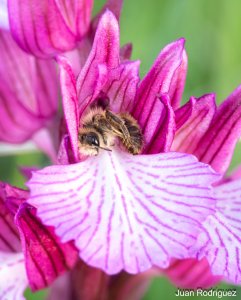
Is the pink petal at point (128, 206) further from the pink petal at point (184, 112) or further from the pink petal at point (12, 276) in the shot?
the pink petal at point (12, 276)

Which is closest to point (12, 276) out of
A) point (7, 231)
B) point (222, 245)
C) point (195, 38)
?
point (7, 231)

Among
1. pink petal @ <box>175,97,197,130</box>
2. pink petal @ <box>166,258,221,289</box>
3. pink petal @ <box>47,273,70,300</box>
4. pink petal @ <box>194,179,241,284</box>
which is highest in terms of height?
pink petal @ <box>175,97,197,130</box>

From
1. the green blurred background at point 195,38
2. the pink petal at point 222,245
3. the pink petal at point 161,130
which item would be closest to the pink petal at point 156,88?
the pink petal at point 161,130

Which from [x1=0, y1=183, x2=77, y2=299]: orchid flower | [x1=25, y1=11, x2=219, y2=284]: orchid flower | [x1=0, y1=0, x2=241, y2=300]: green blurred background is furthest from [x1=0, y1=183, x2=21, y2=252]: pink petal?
[x1=0, y1=0, x2=241, y2=300]: green blurred background

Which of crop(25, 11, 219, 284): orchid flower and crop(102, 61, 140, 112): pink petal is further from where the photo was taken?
crop(102, 61, 140, 112): pink petal

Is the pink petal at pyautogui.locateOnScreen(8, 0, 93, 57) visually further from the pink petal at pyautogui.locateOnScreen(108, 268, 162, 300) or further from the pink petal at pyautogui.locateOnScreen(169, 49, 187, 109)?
the pink petal at pyautogui.locateOnScreen(108, 268, 162, 300)

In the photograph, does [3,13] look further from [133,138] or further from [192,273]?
[192,273]
